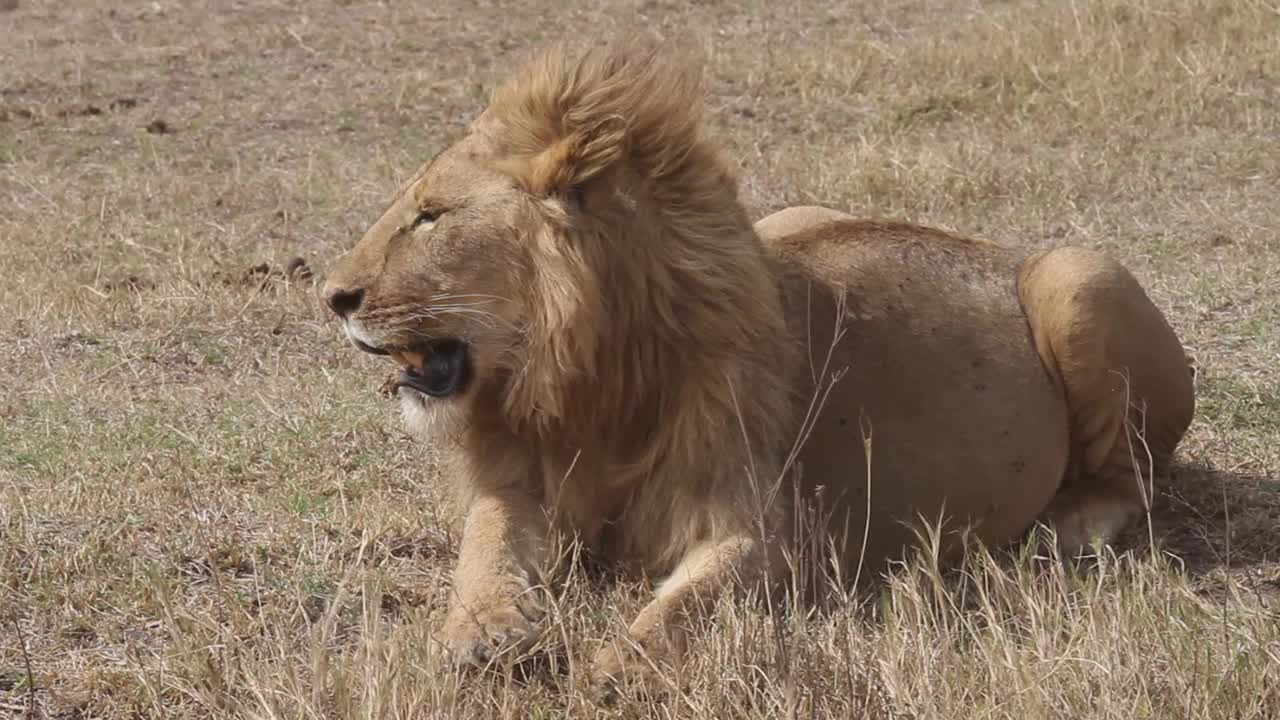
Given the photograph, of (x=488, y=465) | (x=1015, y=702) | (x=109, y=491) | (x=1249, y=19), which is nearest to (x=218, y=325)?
(x=109, y=491)

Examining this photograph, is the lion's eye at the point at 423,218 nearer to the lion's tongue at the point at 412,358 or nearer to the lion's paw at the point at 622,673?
the lion's tongue at the point at 412,358

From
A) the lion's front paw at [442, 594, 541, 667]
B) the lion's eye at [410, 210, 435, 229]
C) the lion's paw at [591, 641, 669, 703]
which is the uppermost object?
the lion's eye at [410, 210, 435, 229]

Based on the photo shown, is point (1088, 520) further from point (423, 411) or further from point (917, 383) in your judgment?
point (423, 411)

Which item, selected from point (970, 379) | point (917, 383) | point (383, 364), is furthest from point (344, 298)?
point (383, 364)

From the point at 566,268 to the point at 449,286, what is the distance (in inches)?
10.1

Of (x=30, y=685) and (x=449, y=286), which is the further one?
(x=449, y=286)

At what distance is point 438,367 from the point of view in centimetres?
381

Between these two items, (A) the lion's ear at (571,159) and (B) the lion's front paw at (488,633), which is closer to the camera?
(B) the lion's front paw at (488,633)

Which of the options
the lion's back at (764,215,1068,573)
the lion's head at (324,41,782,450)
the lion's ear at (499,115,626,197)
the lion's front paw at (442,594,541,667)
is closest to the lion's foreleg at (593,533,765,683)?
the lion's front paw at (442,594,541,667)

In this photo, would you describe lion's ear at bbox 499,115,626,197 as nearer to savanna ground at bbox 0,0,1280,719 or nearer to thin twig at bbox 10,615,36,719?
savanna ground at bbox 0,0,1280,719

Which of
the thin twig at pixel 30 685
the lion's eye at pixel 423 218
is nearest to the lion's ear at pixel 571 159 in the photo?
the lion's eye at pixel 423 218

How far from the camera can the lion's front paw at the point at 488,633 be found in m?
3.34

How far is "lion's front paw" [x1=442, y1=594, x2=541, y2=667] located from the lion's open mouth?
20.1 inches

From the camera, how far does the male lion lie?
370 centimetres
